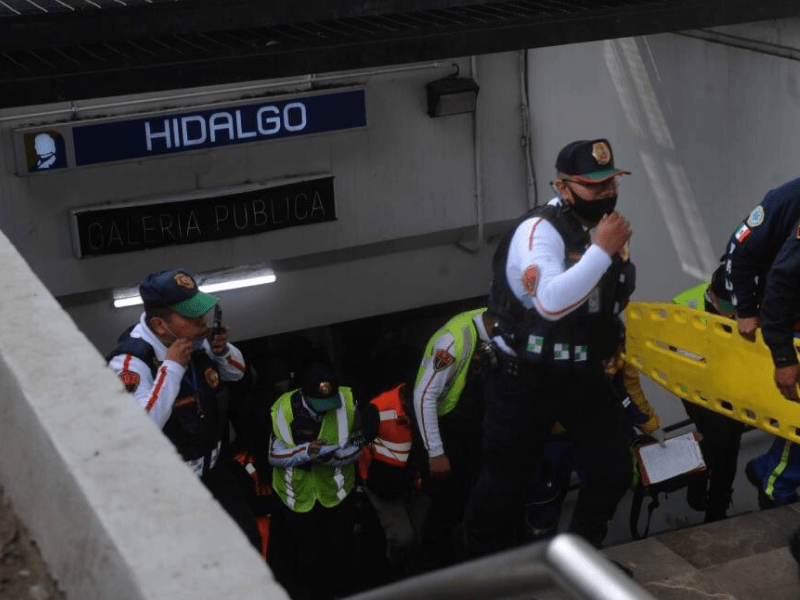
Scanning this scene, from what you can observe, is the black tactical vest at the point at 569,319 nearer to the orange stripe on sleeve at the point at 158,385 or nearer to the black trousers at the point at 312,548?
the orange stripe on sleeve at the point at 158,385

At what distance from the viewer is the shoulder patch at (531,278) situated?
14.9ft

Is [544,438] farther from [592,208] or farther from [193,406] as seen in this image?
[193,406]

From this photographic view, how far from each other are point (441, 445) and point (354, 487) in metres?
0.53

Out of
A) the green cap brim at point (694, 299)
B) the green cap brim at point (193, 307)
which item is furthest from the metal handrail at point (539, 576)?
the green cap brim at point (694, 299)

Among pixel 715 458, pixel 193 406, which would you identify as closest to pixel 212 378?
pixel 193 406

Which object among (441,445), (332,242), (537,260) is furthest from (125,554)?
(332,242)

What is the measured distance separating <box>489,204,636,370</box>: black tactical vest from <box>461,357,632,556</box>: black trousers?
8 cm

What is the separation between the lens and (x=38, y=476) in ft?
8.41

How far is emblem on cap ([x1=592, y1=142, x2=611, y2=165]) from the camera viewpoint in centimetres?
472

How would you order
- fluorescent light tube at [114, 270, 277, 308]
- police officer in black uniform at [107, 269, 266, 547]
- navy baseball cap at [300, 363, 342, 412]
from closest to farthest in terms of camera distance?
police officer in black uniform at [107, 269, 266, 547] → navy baseball cap at [300, 363, 342, 412] → fluorescent light tube at [114, 270, 277, 308]

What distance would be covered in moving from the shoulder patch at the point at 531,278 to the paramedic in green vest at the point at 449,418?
728mm

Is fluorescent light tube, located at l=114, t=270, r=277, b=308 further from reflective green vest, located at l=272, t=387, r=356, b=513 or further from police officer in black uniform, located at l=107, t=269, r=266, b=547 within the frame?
police officer in black uniform, located at l=107, t=269, r=266, b=547

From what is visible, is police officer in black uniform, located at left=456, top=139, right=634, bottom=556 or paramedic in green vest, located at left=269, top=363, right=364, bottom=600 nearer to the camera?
police officer in black uniform, located at left=456, top=139, right=634, bottom=556

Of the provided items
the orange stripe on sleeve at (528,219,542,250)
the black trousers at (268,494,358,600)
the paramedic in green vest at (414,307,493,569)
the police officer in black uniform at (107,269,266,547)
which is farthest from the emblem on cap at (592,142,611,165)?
the black trousers at (268,494,358,600)
